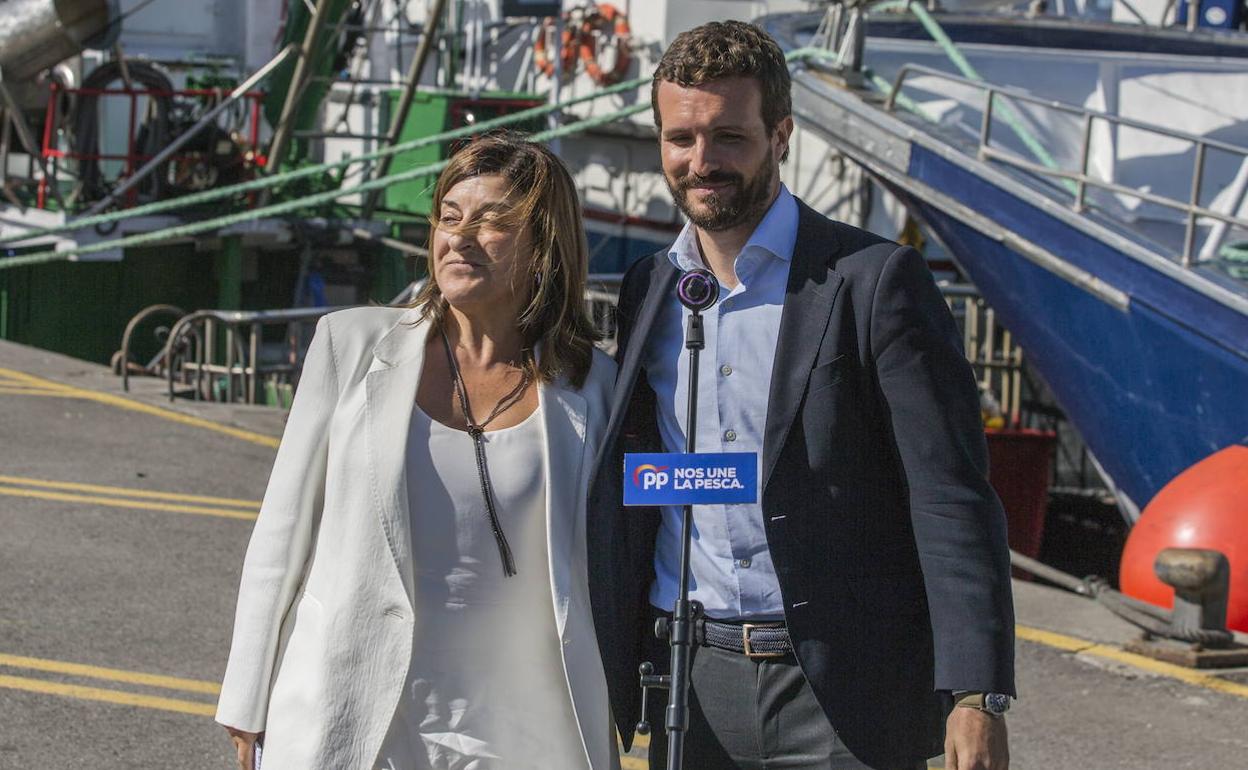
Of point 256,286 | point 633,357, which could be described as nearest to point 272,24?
point 256,286

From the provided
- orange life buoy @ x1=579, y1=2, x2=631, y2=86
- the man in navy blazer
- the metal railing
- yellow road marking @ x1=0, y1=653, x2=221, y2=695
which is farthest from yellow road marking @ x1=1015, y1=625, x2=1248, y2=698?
orange life buoy @ x1=579, y1=2, x2=631, y2=86

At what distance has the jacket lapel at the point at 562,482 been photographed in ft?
10.1

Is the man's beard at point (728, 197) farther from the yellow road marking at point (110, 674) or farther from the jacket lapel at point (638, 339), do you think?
the yellow road marking at point (110, 674)

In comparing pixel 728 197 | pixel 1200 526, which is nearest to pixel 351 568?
pixel 728 197

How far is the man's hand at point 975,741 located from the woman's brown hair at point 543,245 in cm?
93

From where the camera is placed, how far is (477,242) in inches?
122

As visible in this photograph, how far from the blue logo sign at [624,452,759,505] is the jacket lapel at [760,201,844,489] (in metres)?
0.08

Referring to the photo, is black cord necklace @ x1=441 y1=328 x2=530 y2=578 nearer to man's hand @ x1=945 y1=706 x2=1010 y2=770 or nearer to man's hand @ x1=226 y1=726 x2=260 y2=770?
man's hand @ x1=226 y1=726 x2=260 y2=770

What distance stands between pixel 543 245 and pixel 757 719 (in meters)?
0.91

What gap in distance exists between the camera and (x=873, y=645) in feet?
9.63

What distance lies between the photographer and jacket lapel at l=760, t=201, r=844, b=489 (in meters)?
2.92

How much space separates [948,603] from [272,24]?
61.1 ft

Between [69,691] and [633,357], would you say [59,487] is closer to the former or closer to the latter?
[69,691]

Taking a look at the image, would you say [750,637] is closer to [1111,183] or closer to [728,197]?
[728,197]
